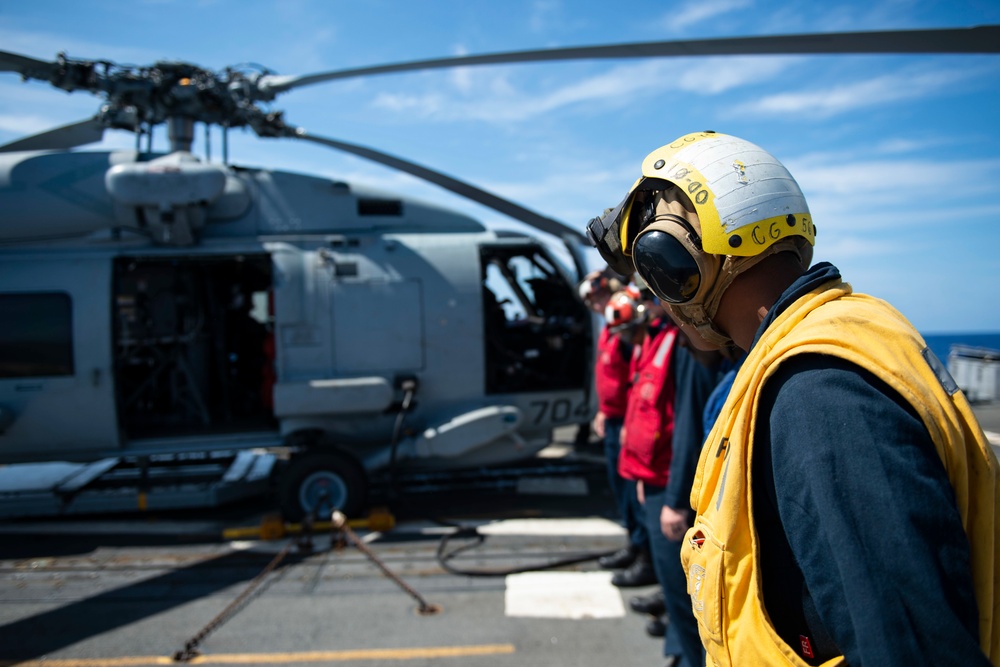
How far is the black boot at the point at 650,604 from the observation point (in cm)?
416

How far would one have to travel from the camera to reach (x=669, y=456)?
3.54 m

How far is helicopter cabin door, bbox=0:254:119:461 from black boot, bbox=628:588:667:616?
485 centimetres

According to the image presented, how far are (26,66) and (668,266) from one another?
6.58m

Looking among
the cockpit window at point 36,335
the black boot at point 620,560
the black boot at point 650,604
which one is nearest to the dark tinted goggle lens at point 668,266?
the black boot at point 650,604

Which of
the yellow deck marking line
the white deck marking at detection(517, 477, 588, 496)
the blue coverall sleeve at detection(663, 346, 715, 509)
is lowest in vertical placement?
the yellow deck marking line

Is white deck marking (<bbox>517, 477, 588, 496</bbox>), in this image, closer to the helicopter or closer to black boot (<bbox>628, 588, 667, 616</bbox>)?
the helicopter

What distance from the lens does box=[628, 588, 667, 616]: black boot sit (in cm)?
416

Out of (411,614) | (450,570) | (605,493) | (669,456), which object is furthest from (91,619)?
(605,493)

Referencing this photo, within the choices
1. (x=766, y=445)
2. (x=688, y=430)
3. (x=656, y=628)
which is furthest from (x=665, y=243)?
(x=656, y=628)

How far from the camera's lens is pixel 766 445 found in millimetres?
1104

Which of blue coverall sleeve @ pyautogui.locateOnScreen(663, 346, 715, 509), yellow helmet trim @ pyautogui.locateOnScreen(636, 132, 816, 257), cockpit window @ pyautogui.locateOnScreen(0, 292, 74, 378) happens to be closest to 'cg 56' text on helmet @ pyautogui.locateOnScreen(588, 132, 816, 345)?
yellow helmet trim @ pyautogui.locateOnScreen(636, 132, 816, 257)

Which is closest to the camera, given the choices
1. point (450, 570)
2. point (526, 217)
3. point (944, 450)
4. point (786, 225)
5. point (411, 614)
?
point (944, 450)

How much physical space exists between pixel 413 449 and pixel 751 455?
5362mm

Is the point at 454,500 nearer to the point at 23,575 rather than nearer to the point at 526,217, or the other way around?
the point at 526,217
